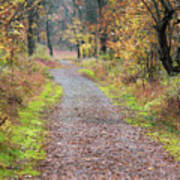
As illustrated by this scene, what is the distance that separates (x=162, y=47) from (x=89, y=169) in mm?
5273

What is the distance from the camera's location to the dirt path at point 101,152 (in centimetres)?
585

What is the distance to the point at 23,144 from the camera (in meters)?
7.10

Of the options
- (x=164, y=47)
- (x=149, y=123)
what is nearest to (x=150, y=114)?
(x=149, y=123)

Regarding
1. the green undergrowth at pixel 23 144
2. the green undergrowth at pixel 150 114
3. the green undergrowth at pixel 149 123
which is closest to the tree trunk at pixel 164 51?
the green undergrowth at pixel 150 114

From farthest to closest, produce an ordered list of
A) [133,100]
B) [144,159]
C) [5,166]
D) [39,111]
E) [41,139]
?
[133,100] → [39,111] → [41,139] → [144,159] → [5,166]

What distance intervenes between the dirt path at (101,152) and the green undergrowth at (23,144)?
315mm

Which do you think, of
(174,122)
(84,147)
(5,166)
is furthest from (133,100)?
(5,166)

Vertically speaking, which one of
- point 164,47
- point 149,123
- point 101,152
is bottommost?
A: point 149,123

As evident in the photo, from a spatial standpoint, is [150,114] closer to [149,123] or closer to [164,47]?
[149,123]

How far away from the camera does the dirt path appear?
230 inches

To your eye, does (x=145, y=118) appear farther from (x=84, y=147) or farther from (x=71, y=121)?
(x=84, y=147)

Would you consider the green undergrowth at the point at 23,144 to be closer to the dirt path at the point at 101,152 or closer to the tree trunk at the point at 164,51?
the dirt path at the point at 101,152

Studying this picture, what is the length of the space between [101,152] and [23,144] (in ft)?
6.79

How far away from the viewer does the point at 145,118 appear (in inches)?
411
